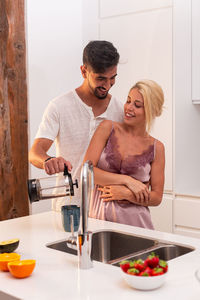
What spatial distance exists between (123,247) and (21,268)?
695mm

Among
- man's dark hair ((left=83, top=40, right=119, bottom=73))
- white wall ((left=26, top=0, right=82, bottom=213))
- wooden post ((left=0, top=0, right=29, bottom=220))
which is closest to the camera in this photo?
man's dark hair ((left=83, top=40, right=119, bottom=73))

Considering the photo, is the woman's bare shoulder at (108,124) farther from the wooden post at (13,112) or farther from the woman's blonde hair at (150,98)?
the wooden post at (13,112)

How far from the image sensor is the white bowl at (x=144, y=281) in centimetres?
120

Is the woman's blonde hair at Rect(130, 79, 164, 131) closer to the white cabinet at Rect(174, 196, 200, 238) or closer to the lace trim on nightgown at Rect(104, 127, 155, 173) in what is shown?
the lace trim on nightgown at Rect(104, 127, 155, 173)

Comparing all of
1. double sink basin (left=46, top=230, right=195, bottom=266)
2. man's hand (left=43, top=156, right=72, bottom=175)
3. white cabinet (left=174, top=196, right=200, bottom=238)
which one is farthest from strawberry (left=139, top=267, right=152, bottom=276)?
white cabinet (left=174, top=196, right=200, bottom=238)

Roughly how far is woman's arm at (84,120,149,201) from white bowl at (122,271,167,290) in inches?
37.9

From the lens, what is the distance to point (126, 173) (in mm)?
2283

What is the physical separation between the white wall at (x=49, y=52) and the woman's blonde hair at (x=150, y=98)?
50.4 inches

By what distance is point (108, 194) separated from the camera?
2227mm

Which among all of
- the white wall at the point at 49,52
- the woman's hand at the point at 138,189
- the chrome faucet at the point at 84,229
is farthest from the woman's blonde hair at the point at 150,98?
the white wall at the point at 49,52

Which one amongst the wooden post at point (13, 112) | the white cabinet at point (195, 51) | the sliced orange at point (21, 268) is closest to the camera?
the sliced orange at point (21, 268)

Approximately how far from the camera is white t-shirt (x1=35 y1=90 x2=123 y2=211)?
2420 mm

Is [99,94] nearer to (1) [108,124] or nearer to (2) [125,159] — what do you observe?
(1) [108,124]

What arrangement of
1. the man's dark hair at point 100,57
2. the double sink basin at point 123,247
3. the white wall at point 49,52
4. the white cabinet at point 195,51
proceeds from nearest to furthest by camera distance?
the double sink basin at point 123,247 < the man's dark hair at point 100,57 < the white cabinet at point 195,51 < the white wall at point 49,52
